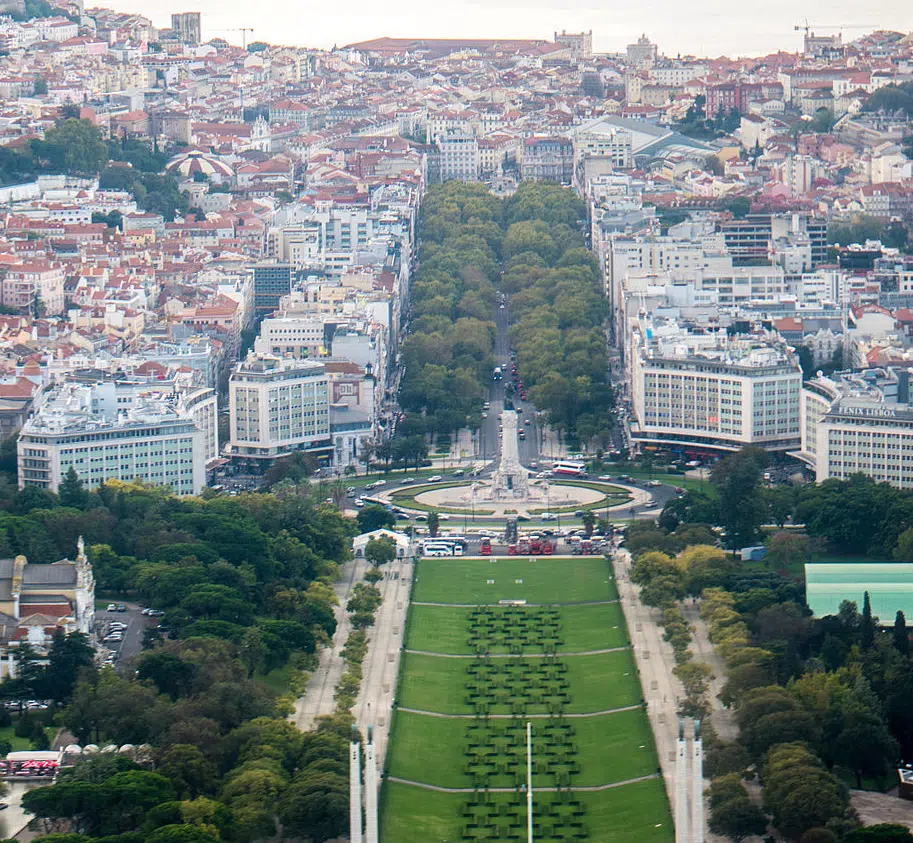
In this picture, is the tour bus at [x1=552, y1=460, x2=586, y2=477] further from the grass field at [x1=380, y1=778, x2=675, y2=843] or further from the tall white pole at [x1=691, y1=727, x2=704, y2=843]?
the tall white pole at [x1=691, y1=727, x2=704, y2=843]

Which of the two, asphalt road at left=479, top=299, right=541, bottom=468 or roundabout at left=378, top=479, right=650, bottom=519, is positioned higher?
asphalt road at left=479, top=299, right=541, bottom=468

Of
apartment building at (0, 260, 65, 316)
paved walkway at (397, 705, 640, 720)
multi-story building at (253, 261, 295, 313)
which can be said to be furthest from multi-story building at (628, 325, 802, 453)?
paved walkway at (397, 705, 640, 720)

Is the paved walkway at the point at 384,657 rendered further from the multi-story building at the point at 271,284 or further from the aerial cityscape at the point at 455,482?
the multi-story building at the point at 271,284

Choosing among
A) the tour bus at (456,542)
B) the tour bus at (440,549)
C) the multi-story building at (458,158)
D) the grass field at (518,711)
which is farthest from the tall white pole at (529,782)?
the multi-story building at (458,158)

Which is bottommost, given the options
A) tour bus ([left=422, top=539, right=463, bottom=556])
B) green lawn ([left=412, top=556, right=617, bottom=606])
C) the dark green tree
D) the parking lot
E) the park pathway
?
the park pathway

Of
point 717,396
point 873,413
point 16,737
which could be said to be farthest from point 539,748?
point 717,396
